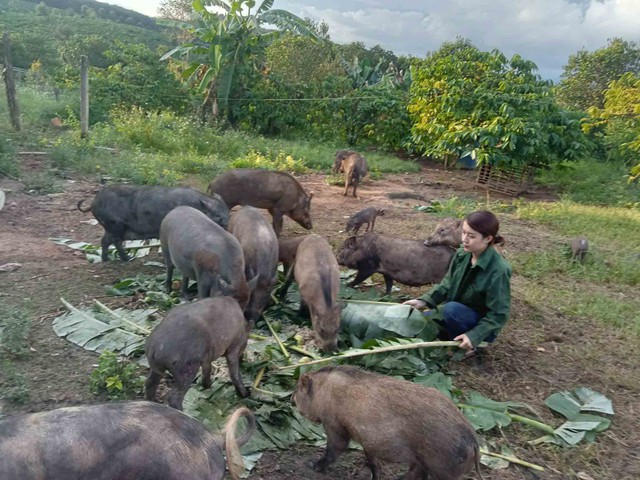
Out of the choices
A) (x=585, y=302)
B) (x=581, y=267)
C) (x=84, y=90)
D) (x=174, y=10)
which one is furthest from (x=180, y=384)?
(x=174, y=10)

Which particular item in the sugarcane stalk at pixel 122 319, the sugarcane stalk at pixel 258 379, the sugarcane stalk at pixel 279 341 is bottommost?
the sugarcane stalk at pixel 122 319

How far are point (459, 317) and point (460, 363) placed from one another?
19.5 inches

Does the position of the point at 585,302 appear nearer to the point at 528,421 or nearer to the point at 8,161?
the point at 528,421

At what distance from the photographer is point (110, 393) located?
170 inches

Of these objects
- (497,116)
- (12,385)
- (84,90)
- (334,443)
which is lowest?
(12,385)

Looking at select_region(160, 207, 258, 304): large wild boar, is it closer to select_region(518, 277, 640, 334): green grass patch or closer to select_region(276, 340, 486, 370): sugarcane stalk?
select_region(276, 340, 486, 370): sugarcane stalk

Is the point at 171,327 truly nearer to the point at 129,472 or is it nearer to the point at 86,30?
the point at 129,472

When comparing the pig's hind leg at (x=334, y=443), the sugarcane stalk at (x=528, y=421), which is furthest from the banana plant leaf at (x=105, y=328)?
the sugarcane stalk at (x=528, y=421)

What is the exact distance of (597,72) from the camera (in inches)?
1053

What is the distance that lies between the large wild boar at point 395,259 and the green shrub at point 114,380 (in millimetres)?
3136

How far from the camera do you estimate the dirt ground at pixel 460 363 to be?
13.6 feet

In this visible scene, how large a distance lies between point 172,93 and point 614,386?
63.7ft

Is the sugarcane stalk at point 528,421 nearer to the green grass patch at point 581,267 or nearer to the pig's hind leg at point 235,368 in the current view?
the pig's hind leg at point 235,368

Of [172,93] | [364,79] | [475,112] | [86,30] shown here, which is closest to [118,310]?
[475,112]
